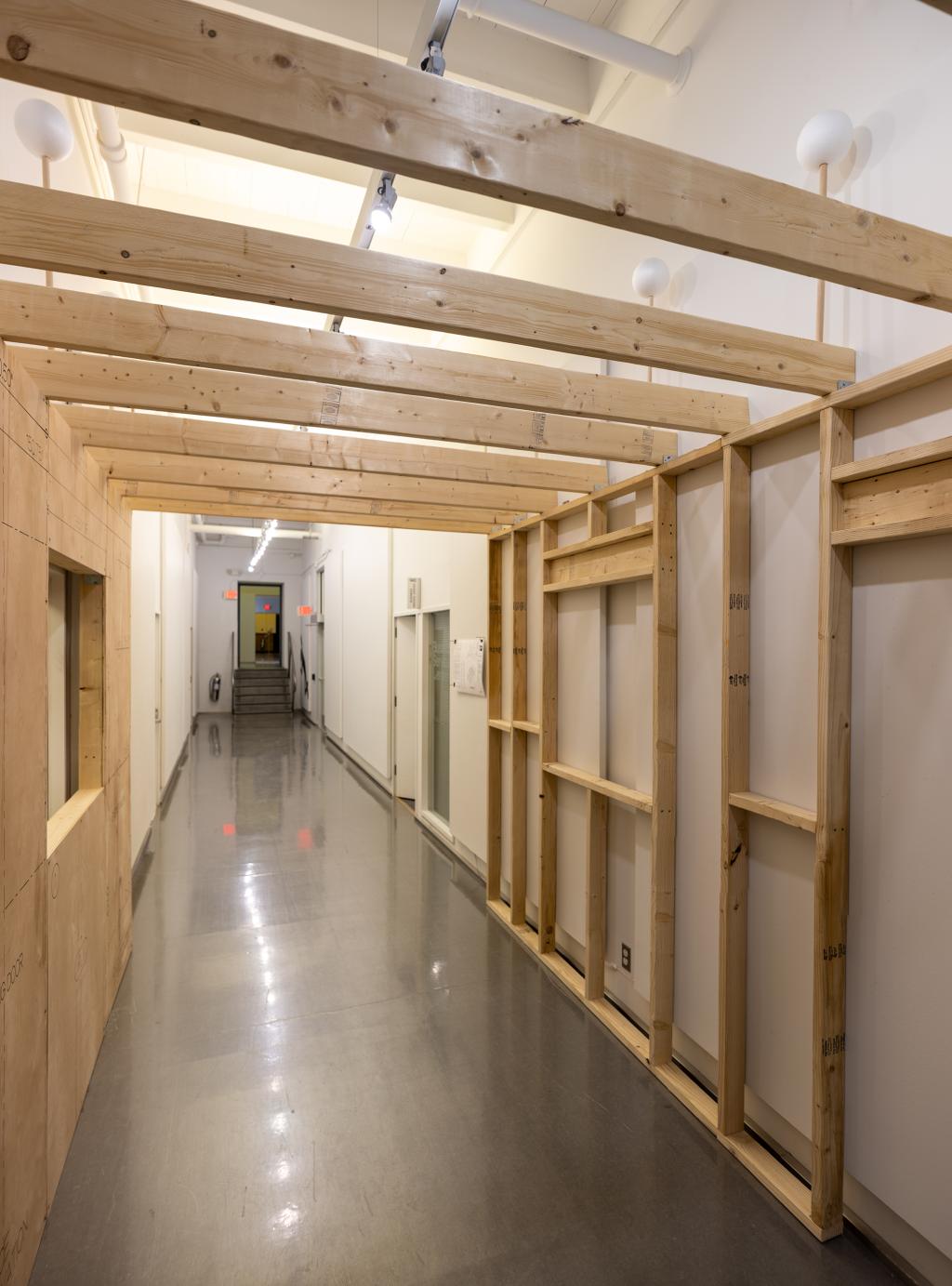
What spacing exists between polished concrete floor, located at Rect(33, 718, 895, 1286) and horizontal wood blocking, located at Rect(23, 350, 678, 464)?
8.54 feet

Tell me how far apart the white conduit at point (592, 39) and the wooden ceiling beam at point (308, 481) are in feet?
6.12

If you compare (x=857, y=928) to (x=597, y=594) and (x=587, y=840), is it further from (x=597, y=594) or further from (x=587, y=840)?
(x=597, y=594)

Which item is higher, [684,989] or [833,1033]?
[833,1033]

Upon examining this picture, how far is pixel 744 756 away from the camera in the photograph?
2578 mm

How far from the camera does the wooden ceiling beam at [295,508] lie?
12.4 ft

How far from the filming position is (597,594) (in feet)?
11.9

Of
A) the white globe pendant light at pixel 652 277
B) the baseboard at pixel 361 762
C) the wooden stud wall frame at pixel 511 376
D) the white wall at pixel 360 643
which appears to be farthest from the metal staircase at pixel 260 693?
the white globe pendant light at pixel 652 277

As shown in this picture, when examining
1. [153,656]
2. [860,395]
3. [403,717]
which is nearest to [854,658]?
[860,395]

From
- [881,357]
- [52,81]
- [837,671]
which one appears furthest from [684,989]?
[52,81]

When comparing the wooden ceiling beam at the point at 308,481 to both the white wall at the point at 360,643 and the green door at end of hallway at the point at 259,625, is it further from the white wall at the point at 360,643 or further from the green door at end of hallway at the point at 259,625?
the green door at end of hallway at the point at 259,625

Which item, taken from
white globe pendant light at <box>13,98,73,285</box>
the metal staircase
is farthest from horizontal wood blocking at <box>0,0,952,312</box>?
the metal staircase

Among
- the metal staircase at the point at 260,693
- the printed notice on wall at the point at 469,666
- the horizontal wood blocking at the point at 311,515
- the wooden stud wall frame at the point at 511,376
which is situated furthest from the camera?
the metal staircase at the point at 260,693

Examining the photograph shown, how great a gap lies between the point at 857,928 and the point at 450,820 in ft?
13.5

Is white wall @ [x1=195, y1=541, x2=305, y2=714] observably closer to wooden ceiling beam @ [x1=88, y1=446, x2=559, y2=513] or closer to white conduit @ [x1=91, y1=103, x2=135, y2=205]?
white conduit @ [x1=91, y1=103, x2=135, y2=205]
